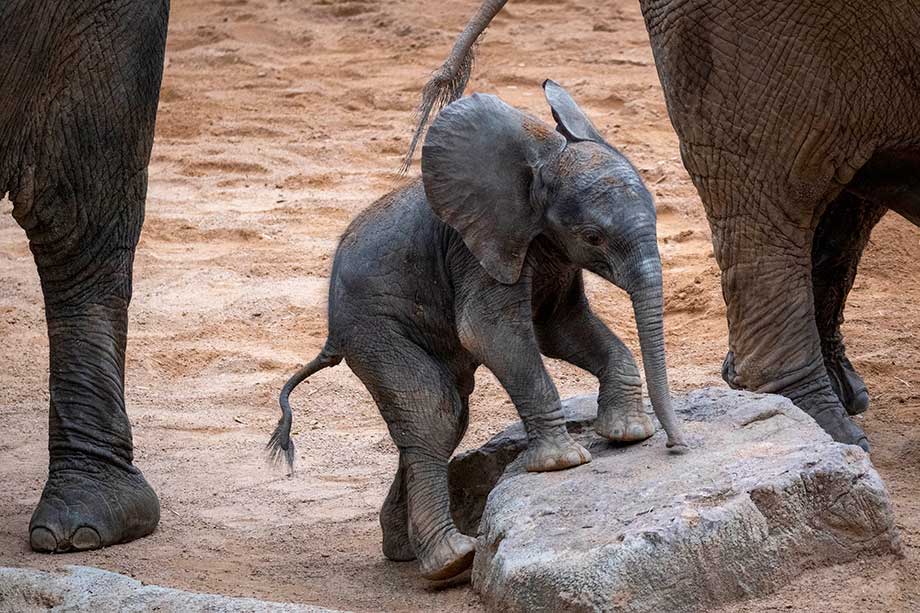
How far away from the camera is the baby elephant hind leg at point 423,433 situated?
4062 mm

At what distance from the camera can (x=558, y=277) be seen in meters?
4.11

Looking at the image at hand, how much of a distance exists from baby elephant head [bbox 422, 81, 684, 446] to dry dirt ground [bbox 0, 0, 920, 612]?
33.2 inches

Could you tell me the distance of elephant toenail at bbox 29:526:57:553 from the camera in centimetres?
460

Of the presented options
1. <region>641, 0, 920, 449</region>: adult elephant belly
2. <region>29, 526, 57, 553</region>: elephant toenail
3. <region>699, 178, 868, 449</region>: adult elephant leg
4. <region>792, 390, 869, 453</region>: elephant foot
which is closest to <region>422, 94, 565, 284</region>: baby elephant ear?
<region>641, 0, 920, 449</region>: adult elephant belly

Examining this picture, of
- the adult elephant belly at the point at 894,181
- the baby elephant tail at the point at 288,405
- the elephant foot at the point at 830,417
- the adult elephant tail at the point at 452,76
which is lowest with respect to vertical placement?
the elephant foot at the point at 830,417

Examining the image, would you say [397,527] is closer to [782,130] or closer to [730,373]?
[730,373]

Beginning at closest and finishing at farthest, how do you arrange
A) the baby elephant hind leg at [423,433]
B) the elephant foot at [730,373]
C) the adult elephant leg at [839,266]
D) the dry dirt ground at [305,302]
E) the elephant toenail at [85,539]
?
the baby elephant hind leg at [423,433] < the dry dirt ground at [305,302] < the elephant toenail at [85,539] < the elephant foot at [730,373] < the adult elephant leg at [839,266]

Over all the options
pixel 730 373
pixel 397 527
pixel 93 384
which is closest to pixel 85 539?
pixel 93 384

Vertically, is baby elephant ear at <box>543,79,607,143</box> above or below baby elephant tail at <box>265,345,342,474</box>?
above

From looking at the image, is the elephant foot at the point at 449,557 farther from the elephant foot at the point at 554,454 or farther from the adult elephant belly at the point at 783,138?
the adult elephant belly at the point at 783,138

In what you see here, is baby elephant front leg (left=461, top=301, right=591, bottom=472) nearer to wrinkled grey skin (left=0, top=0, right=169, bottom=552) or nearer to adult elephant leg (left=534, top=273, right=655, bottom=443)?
adult elephant leg (left=534, top=273, right=655, bottom=443)

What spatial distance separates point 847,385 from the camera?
555cm

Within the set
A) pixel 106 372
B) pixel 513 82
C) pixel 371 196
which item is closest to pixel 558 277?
pixel 106 372

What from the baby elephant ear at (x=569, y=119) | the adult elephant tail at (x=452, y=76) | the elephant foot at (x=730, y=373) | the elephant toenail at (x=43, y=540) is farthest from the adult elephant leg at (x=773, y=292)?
the elephant toenail at (x=43, y=540)
